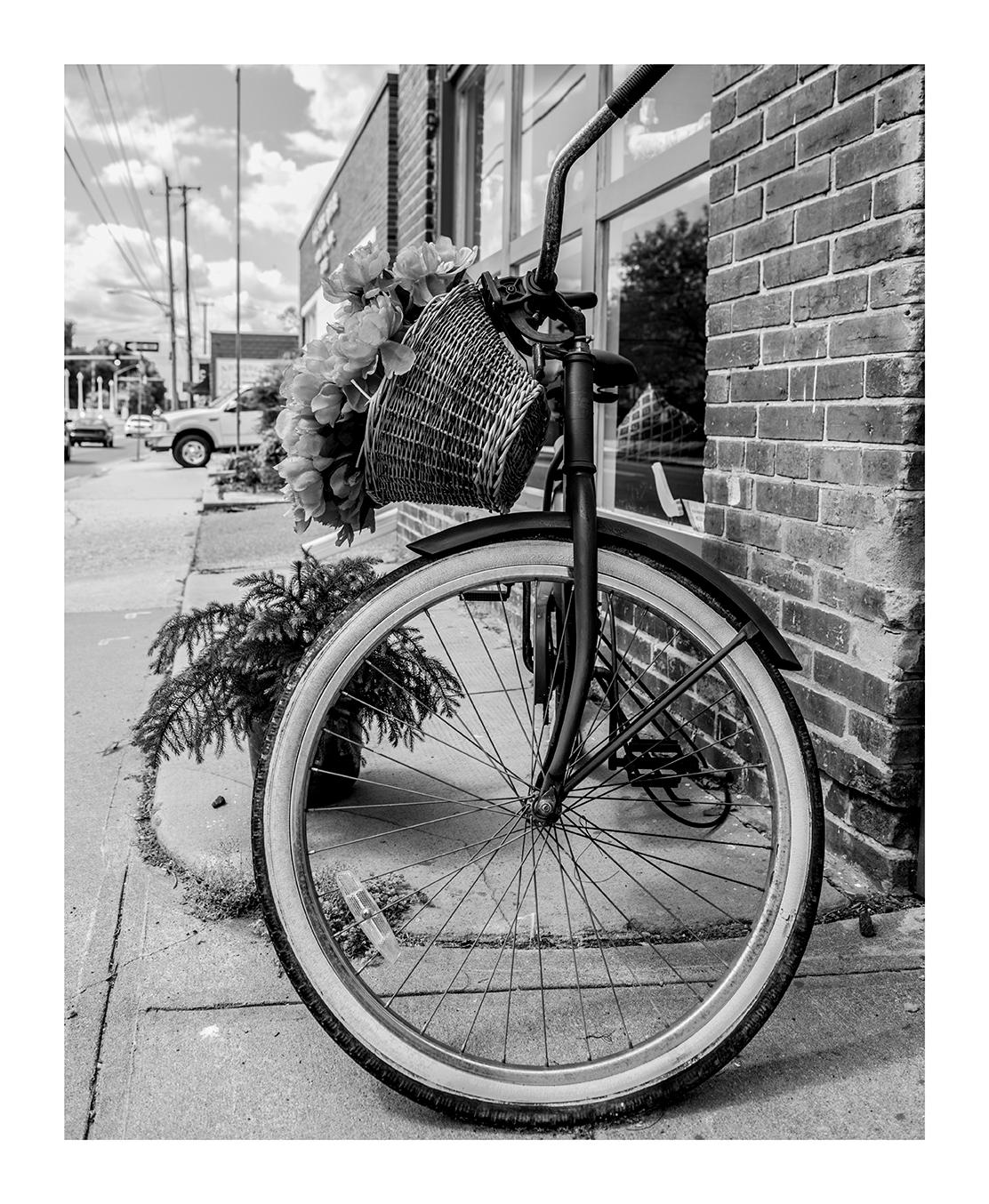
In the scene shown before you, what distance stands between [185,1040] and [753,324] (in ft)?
6.82

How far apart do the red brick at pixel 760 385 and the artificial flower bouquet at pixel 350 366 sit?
A: 1.12 metres

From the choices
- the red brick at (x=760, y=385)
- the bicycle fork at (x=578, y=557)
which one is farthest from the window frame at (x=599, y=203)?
the bicycle fork at (x=578, y=557)

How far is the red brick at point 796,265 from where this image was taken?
241cm

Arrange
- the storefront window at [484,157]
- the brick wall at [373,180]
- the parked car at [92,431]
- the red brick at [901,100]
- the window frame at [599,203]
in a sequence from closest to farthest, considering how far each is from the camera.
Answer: the red brick at [901,100], the window frame at [599,203], the storefront window at [484,157], the brick wall at [373,180], the parked car at [92,431]

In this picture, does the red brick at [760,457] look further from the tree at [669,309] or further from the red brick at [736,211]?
the tree at [669,309]

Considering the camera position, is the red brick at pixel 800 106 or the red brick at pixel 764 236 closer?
the red brick at pixel 800 106

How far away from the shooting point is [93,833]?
2.90 meters

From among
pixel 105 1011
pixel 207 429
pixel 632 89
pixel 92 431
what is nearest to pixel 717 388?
pixel 632 89

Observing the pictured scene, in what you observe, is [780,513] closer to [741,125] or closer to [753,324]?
[753,324]

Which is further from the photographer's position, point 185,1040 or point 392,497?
point 185,1040

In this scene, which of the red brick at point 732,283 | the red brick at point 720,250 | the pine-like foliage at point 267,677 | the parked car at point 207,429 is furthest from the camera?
the parked car at point 207,429

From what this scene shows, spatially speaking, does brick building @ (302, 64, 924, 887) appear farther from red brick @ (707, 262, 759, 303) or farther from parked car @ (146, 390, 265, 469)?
parked car @ (146, 390, 265, 469)

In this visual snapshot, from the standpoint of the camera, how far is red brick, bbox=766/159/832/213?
2.40 m
